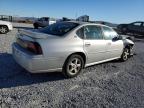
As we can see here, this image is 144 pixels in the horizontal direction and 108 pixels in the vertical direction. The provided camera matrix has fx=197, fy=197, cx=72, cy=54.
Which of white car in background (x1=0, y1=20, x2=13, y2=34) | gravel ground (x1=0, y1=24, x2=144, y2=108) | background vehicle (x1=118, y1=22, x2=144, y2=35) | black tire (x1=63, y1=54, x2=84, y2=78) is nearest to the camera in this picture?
gravel ground (x1=0, y1=24, x2=144, y2=108)

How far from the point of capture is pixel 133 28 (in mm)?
21391

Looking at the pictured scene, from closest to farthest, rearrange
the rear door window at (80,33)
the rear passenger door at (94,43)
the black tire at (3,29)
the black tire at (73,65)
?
the black tire at (73,65)
the rear door window at (80,33)
the rear passenger door at (94,43)
the black tire at (3,29)

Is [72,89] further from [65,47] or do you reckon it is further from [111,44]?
[111,44]

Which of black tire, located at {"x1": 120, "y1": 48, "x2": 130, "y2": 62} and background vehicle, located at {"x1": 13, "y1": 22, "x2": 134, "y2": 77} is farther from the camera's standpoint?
black tire, located at {"x1": 120, "y1": 48, "x2": 130, "y2": 62}

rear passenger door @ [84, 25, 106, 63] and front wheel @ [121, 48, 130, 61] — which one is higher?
rear passenger door @ [84, 25, 106, 63]

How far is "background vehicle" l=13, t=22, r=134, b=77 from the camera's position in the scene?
4426 mm

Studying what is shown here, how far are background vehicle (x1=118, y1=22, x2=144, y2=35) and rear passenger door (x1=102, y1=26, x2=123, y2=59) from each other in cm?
1533

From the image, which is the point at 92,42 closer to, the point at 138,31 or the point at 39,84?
the point at 39,84

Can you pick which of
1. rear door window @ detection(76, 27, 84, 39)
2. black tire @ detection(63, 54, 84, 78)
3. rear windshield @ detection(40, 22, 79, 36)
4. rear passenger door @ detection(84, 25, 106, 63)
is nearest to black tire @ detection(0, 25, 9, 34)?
rear windshield @ detection(40, 22, 79, 36)

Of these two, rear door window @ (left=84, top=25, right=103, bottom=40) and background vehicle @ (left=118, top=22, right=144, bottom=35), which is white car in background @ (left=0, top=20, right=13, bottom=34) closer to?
rear door window @ (left=84, top=25, right=103, bottom=40)

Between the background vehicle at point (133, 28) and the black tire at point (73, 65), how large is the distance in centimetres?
1736

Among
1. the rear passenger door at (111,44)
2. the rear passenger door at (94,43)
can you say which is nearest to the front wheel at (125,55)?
the rear passenger door at (111,44)

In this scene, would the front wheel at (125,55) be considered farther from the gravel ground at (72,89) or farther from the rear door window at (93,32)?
the rear door window at (93,32)

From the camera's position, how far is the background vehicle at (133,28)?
20970 mm
